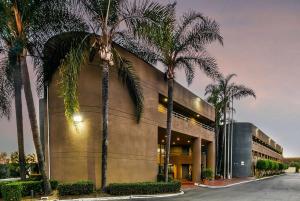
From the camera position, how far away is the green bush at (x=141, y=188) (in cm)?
2391

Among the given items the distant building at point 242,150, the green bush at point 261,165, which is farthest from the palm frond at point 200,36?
the green bush at point 261,165

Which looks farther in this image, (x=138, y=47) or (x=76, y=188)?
(x=138, y=47)

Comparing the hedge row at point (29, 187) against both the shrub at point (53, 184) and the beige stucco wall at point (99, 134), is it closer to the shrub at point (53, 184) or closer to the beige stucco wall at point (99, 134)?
the shrub at point (53, 184)

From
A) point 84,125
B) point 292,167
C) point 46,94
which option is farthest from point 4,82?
point 292,167

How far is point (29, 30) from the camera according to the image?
888 inches

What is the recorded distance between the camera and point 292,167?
161125mm

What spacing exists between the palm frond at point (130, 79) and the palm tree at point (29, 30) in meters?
3.72

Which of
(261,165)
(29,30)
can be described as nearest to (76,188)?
(29,30)

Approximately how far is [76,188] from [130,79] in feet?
26.7

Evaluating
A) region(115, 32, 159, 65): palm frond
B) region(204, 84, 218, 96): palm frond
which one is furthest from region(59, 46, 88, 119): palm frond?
region(204, 84, 218, 96): palm frond

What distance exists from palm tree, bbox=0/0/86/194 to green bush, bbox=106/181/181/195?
382 cm

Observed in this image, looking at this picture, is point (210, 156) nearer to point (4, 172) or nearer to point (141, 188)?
point (4, 172)

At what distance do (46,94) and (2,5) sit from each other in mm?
7628

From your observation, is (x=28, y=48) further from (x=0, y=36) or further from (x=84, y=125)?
(x=84, y=125)
